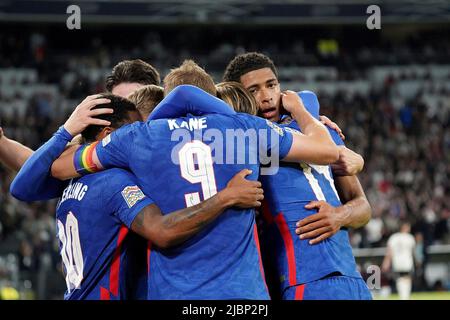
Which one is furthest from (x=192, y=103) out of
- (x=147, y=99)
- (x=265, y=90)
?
(x=265, y=90)

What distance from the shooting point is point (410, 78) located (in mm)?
24531

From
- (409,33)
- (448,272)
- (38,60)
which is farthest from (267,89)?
(409,33)

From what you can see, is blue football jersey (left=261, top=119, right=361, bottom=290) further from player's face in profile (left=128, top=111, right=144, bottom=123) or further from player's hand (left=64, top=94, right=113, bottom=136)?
player's hand (left=64, top=94, right=113, bottom=136)

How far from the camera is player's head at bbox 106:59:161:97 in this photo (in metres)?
5.21

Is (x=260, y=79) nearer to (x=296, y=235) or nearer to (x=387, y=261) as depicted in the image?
(x=296, y=235)

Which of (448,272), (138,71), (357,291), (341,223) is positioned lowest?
(448,272)

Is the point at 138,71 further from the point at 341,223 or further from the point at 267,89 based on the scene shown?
the point at 341,223

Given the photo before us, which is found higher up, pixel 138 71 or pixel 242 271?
pixel 138 71

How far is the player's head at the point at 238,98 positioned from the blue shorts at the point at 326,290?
0.96 meters

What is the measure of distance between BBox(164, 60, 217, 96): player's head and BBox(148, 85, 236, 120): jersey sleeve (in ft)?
0.56

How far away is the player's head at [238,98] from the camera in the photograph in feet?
13.3

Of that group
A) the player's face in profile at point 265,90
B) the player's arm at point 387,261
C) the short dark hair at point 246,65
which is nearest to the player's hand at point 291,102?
the player's face in profile at point 265,90

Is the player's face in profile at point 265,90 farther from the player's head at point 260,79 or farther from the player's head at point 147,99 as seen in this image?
the player's head at point 147,99
